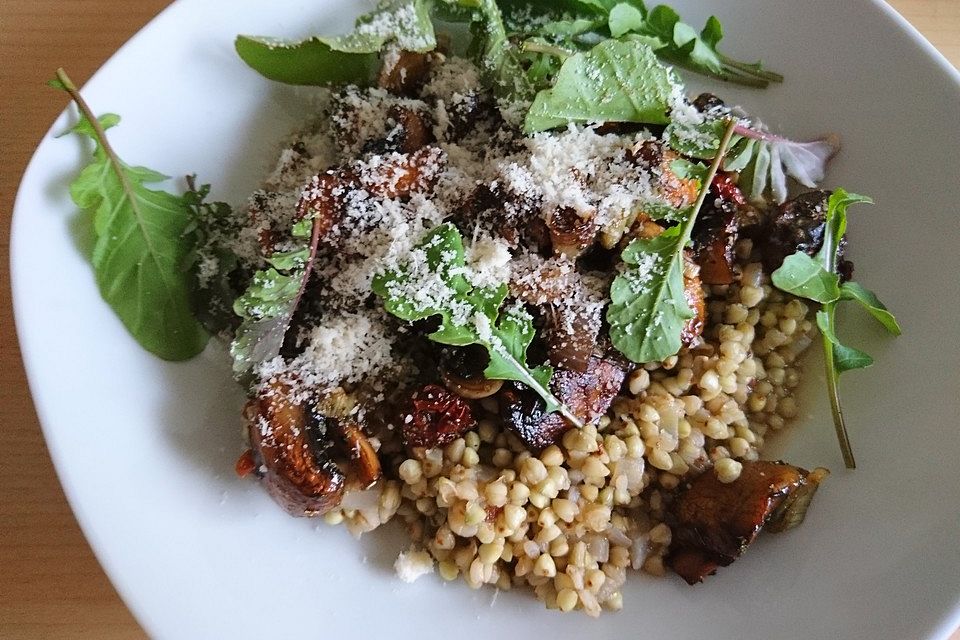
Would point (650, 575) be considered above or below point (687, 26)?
below

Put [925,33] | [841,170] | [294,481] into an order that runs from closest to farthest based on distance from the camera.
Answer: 1. [294,481]
2. [841,170]
3. [925,33]

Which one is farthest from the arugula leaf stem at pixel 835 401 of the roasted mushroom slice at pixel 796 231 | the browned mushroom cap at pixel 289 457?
the browned mushroom cap at pixel 289 457

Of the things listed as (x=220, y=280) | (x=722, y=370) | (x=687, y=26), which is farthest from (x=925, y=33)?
(x=220, y=280)

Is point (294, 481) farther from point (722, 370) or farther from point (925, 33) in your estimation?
point (925, 33)

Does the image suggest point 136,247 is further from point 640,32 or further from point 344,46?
point 640,32

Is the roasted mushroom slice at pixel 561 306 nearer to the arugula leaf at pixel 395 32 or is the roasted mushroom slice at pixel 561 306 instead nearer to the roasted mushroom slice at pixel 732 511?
the roasted mushroom slice at pixel 732 511

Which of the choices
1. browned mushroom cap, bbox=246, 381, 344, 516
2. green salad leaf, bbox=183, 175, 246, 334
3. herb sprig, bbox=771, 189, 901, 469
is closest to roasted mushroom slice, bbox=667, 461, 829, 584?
herb sprig, bbox=771, 189, 901, 469
